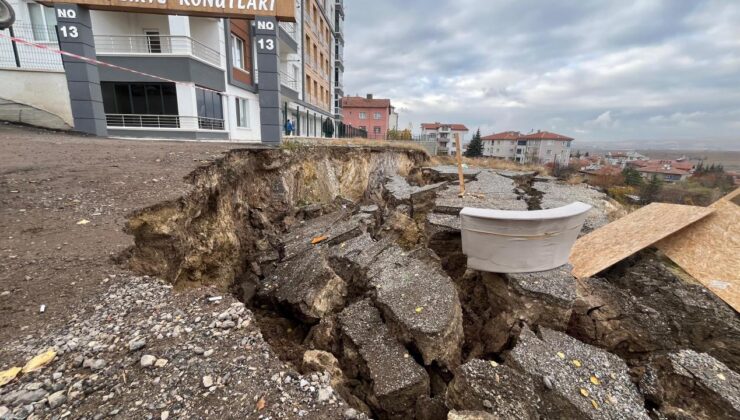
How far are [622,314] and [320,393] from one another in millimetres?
3837

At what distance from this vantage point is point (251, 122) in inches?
599

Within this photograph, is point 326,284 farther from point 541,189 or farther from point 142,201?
point 541,189

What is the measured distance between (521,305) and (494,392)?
149cm

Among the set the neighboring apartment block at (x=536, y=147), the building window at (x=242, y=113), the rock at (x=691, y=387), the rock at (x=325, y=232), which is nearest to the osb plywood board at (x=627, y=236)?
the rock at (x=691, y=387)

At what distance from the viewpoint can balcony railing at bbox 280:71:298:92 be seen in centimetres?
1785

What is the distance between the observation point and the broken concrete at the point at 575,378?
2289mm

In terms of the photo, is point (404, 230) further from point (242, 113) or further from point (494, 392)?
point (242, 113)

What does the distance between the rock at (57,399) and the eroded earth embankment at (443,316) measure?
1372mm

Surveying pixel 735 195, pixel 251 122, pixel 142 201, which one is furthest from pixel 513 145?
pixel 142 201

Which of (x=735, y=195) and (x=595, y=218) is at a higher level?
(x=735, y=195)

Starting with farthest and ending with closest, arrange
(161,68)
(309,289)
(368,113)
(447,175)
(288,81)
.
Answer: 1. (368,113)
2. (288,81)
3. (161,68)
4. (447,175)
5. (309,289)

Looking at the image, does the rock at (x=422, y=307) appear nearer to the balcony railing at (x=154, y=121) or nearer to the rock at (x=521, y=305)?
the rock at (x=521, y=305)

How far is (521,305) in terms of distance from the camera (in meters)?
3.49

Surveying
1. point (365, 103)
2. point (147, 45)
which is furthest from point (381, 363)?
point (365, 103)
